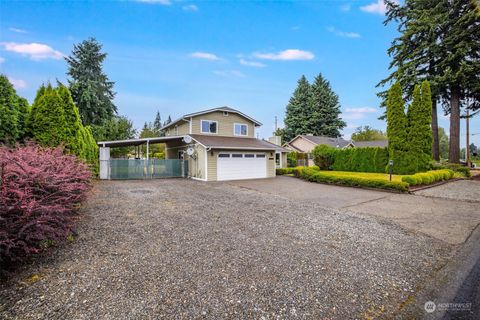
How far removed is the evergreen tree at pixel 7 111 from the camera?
7.14 metres

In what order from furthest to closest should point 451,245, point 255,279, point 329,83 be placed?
point 329,83
point 451,245
point 255,279

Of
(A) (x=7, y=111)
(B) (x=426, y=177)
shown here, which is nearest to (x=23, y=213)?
(A) (x=7, y=111)

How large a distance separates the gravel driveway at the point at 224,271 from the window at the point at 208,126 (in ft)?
40.2

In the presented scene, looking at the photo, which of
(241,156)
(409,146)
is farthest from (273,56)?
(409,146)

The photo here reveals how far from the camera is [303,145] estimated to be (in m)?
32.6

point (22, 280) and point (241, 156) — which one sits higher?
point (241, 156)

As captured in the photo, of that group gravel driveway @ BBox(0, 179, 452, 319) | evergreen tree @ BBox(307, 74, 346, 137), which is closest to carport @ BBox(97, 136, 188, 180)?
gravel driveway @ BBox(0, 179, 452, 319)

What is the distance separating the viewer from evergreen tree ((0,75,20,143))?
714 centimetres

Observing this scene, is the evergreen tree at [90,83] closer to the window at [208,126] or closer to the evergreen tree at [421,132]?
the window at [208,126]

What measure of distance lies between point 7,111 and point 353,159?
22288 millimetres

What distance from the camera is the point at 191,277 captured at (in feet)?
9.82

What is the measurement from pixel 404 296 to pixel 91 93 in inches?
1300

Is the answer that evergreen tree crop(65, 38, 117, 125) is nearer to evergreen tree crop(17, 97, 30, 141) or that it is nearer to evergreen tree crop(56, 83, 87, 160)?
evergreen tree crop(56, 83, 87, 160)

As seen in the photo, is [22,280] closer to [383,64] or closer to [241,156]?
[241,156]
